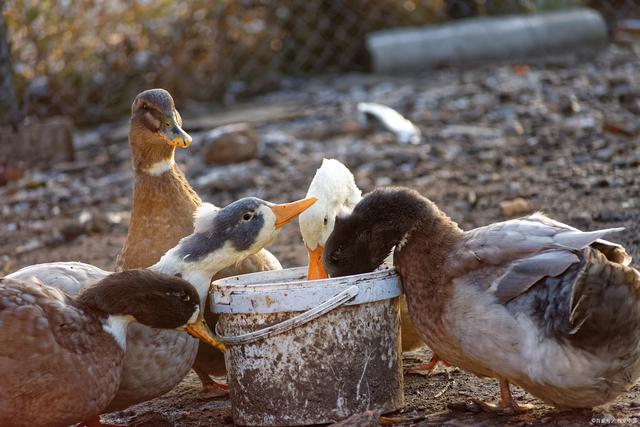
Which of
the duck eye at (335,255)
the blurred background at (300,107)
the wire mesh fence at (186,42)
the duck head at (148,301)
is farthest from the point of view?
the wire mesh fence at (186,42)

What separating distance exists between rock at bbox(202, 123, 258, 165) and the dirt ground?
0.29ft

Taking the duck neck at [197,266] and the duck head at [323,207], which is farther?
the duck head at [323,207]

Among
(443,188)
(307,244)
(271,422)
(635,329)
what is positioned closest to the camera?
(635,329)

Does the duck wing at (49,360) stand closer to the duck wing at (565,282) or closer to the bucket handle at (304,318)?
the bucket handle at (304,318)

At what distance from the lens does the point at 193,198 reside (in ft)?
16.6

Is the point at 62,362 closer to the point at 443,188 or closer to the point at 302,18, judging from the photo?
the point at 443,188

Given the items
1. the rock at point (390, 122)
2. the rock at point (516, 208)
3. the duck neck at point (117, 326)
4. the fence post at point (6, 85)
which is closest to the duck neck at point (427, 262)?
the duck neck at point (117, 326)

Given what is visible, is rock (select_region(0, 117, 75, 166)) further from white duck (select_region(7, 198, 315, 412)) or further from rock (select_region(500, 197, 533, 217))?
white duck (select_region(7, 198, 315, 412))

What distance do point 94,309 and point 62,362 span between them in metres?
0.27

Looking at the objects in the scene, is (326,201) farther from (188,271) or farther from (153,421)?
(153,421)

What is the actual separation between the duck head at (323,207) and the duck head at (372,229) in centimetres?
22

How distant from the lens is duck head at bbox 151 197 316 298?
13.8 feet

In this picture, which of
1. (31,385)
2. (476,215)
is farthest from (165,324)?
(476,215)

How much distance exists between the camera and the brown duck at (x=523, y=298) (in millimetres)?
3564
